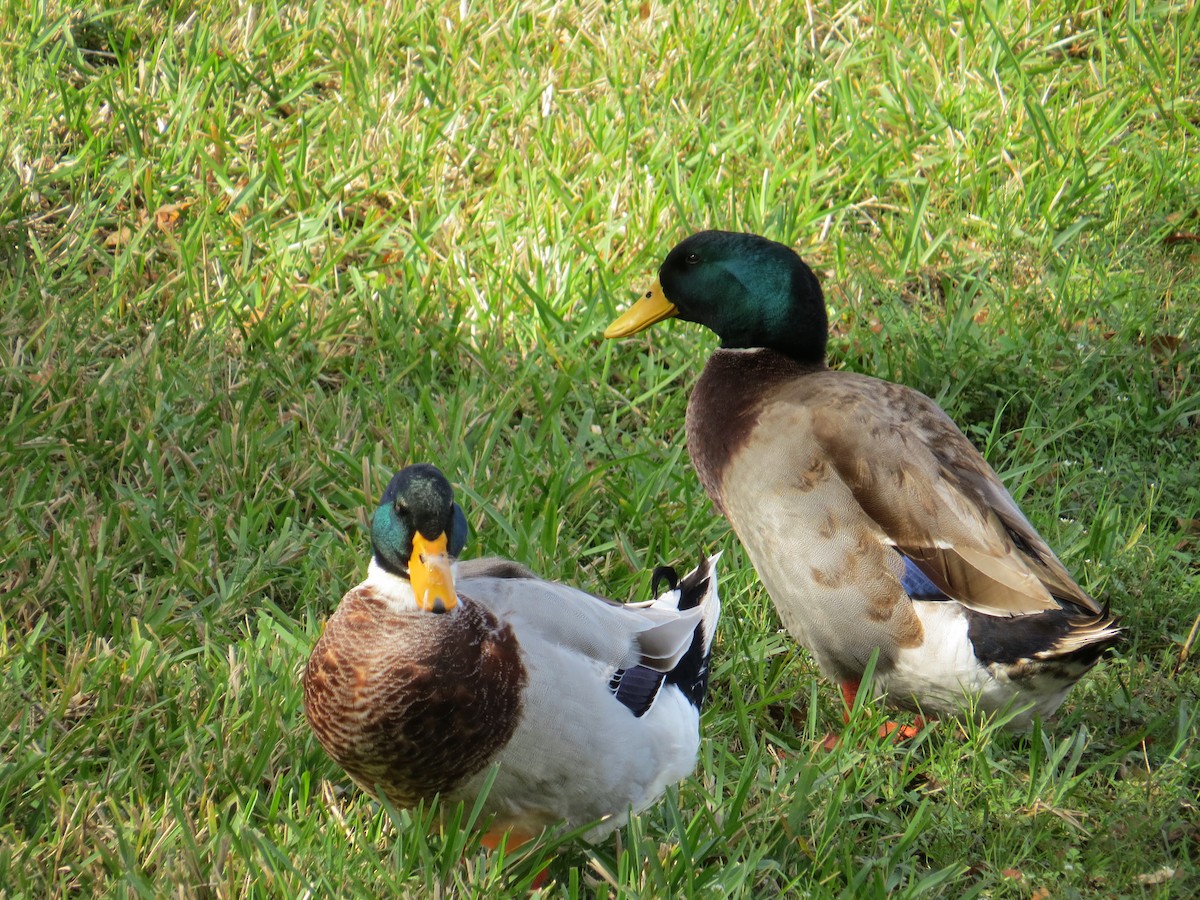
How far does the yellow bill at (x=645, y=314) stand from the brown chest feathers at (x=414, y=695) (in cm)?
171

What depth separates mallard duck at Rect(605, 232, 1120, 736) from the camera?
11.1 ft

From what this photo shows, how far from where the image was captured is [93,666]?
128 inches

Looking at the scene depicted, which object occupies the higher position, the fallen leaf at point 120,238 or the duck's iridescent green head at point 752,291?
the duck's iridescent green head at point 752,291

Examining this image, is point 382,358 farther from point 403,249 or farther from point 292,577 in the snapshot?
point 292,577

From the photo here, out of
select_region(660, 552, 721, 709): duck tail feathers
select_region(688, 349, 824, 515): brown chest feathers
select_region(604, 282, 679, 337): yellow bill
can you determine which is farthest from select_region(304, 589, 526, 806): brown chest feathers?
select_region(604, 282, 679, 337): yellow bill

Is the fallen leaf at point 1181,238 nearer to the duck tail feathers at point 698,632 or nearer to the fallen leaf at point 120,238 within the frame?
the duck tail feathers at point 698,632

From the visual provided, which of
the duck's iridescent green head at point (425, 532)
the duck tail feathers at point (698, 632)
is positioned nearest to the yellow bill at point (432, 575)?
the duck's iridescent green head at point (425, 532)

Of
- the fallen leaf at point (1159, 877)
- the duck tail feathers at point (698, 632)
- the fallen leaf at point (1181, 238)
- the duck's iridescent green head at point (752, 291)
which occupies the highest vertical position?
the duck's iridescent green head at point (752, 291)

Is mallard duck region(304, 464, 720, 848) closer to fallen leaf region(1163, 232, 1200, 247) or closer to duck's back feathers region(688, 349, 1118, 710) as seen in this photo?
duck's back feathers region(688, 349, 1118, 710)

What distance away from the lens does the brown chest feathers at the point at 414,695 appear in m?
2.71

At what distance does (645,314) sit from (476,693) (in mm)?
1865

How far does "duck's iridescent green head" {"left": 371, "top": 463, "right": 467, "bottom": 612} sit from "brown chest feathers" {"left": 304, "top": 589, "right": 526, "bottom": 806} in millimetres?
96

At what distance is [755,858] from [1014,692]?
90 centimetres

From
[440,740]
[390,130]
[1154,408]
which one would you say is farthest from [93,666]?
[1154,408]
